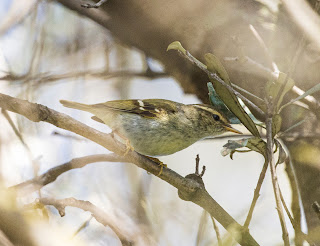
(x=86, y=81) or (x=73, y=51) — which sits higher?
(x=73, y=51)

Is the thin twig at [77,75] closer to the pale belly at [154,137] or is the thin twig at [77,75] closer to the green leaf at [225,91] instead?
the pale belly at [154,137]

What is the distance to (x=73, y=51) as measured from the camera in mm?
1862

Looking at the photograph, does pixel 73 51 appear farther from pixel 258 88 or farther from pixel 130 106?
pixel 258 88

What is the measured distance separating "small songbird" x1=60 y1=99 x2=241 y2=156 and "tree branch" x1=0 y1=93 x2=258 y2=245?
15.9 inches

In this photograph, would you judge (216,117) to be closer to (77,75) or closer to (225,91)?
(77,75)

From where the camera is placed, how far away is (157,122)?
1.54 metres

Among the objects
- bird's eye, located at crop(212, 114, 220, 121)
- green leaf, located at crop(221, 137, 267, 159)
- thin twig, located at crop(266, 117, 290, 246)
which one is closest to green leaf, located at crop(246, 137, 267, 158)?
green leaf, located at crop(221, 137, 267, 159)

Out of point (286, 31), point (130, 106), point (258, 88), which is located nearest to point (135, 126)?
point (130, 106)

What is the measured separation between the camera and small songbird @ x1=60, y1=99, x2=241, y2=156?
1470mm

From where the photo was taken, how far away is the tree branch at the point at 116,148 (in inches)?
32.9

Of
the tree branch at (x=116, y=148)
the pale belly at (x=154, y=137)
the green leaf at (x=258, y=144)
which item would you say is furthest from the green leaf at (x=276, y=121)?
the pale belly at (x=154, y=137)

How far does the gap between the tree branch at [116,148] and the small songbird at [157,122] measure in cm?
40

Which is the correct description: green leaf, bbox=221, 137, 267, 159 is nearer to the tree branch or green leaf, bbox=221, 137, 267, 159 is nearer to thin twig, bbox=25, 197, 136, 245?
the tree branch

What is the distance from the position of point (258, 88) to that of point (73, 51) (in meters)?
0.91
